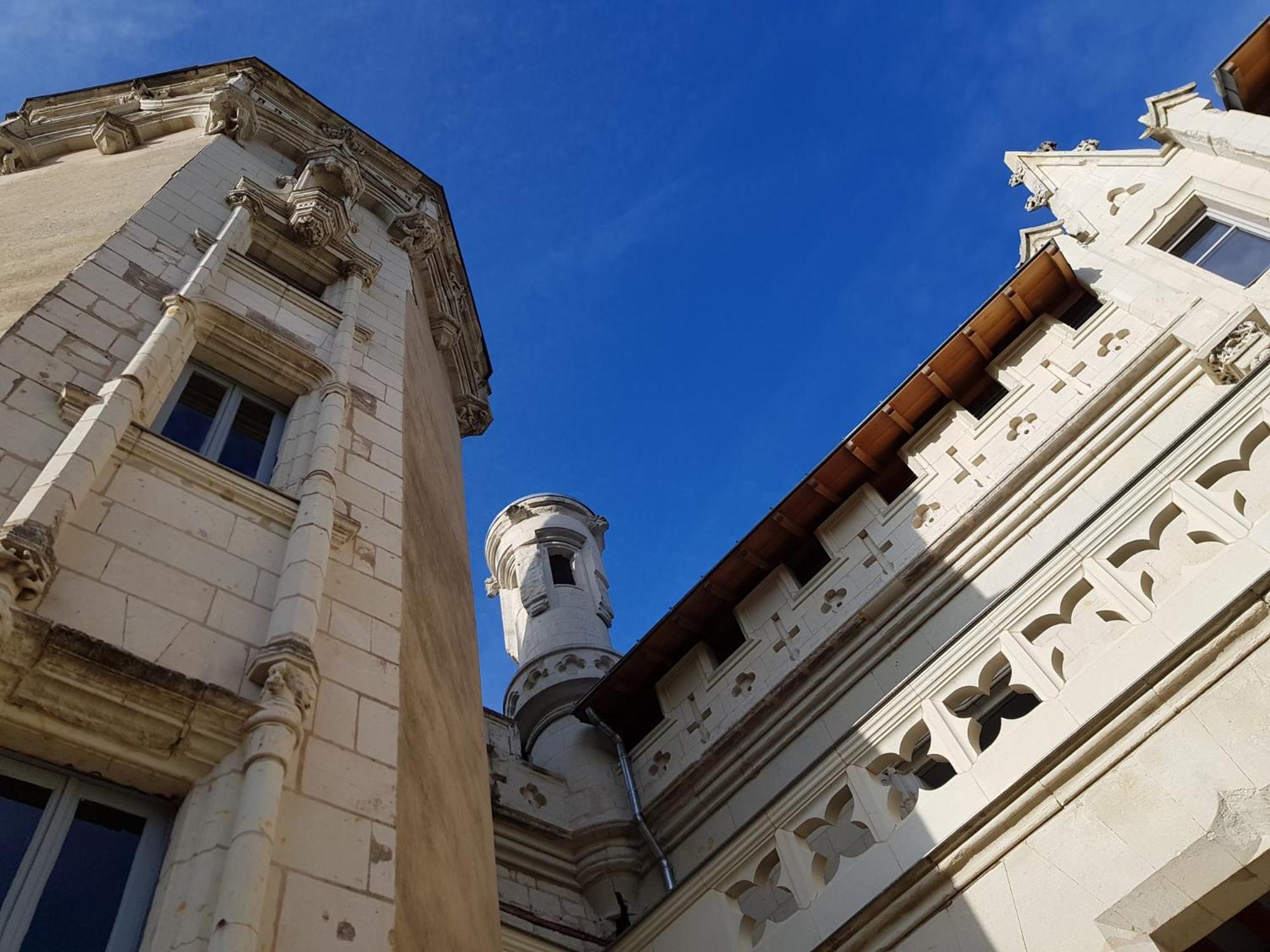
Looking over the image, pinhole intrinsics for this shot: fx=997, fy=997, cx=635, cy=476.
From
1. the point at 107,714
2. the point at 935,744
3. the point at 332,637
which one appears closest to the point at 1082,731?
Result: the point at 935,744

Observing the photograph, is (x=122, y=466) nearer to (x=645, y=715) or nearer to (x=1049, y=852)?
(x=1049, y=852)

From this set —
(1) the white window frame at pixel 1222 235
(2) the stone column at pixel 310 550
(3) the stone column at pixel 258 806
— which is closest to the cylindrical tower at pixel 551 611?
(2) the stone column at pixel 310 550

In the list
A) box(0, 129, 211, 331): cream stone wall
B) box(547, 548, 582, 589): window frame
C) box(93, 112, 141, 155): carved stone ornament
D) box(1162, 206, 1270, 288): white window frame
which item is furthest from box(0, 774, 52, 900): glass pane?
box(547, 548, 582, 589): window frame

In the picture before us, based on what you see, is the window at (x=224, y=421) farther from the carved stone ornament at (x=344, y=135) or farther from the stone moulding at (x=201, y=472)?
the carved stone ornament at (x=344, y=135)

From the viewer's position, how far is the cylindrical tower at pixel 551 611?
14773 mm

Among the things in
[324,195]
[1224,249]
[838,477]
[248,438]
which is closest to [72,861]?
[248,438]

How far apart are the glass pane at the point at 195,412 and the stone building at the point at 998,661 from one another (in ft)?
16.6

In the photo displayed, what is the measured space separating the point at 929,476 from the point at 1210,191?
458 cm

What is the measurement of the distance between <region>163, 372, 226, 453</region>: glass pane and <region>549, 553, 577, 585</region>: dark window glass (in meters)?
11.1

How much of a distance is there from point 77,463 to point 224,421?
224cm

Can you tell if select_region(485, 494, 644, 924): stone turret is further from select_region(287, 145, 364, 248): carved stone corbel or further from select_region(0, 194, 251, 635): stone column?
select_region(0, 194, 251, 635): stone column

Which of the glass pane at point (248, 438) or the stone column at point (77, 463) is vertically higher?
the glass pane at point (248, 438)

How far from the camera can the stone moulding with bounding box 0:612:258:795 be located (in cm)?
419

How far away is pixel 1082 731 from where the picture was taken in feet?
19.8
